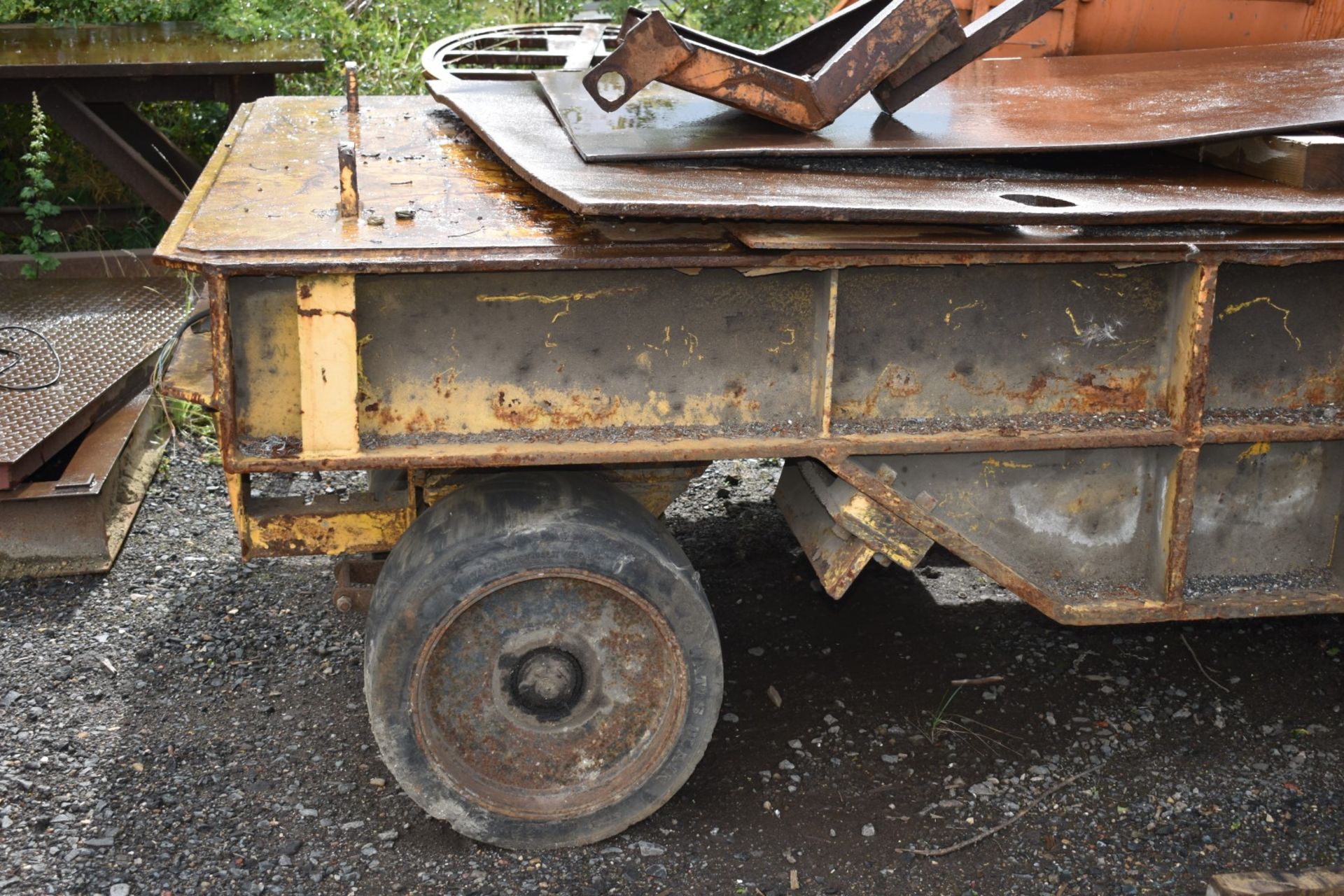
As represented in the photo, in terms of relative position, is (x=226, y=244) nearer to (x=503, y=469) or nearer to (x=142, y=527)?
(x=503, y=469)

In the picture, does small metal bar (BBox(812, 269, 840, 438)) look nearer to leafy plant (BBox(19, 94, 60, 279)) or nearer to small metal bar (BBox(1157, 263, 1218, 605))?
small metal bar (BBox(1157, 263, 1218, 605))

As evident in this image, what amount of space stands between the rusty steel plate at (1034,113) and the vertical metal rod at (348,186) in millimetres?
513

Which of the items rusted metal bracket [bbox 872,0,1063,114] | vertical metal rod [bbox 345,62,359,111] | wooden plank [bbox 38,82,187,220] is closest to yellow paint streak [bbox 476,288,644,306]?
rusted metal bracket [bbox 872,0,1063,114]

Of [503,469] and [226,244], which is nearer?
[226,244]

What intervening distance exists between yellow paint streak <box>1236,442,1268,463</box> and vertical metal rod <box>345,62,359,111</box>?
2.56 meters

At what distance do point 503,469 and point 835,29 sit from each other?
1.61 metres

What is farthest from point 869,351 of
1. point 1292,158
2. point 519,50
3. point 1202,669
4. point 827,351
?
point 519,50

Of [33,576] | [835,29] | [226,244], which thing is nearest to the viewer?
[226,244]

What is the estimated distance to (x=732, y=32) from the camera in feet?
23.9

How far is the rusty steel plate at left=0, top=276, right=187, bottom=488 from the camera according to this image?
4.15 meters

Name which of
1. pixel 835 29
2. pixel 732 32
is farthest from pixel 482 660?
pixel 732 32

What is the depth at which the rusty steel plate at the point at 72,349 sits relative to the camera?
415cm

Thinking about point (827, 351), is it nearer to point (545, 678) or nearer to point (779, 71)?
point (779, 71)

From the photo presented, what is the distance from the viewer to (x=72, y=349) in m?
4.85
